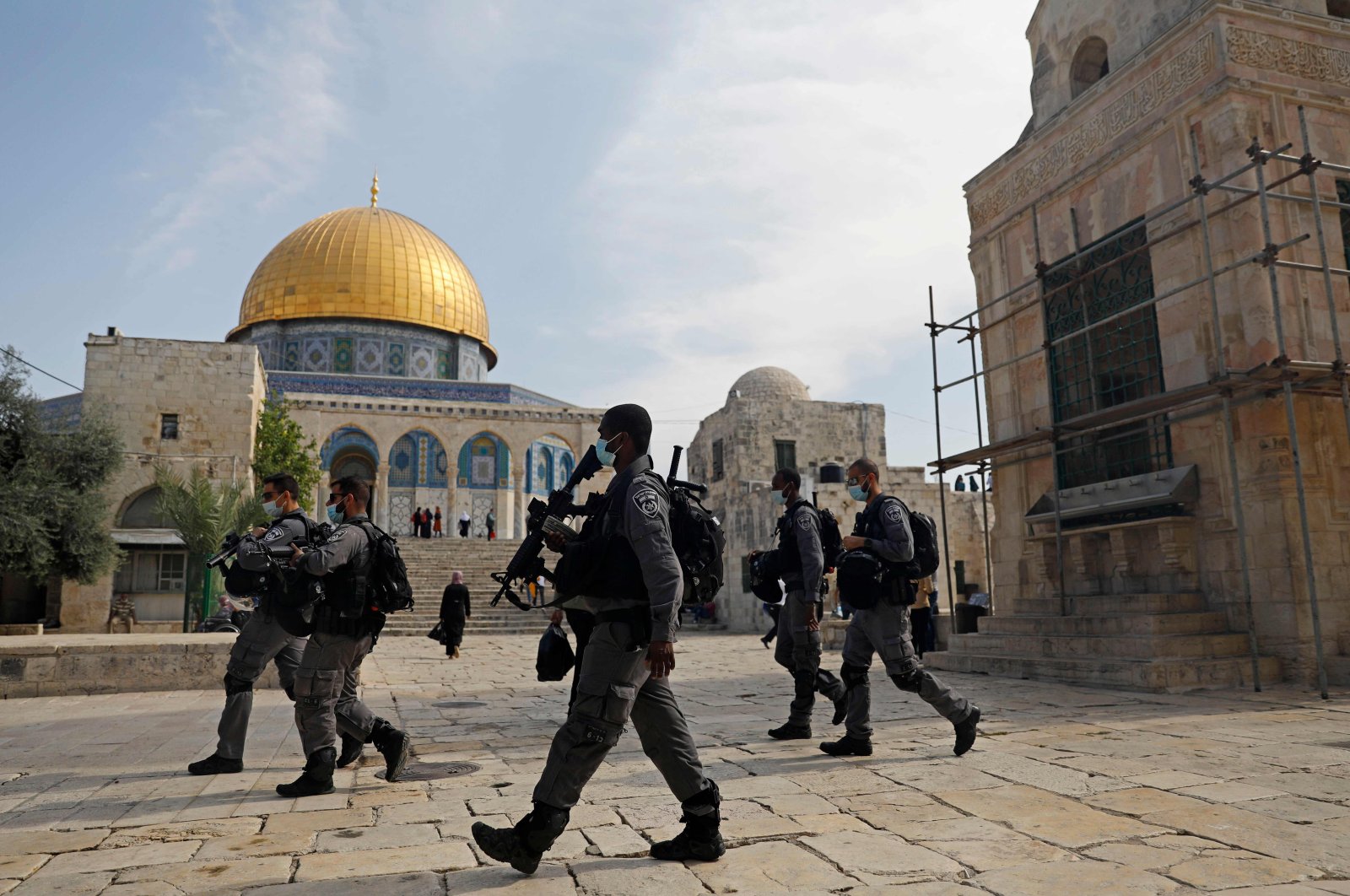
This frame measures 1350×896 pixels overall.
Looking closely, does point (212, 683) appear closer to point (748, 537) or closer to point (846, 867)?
point (846, 867)

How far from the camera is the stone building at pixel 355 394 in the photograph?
18719mm

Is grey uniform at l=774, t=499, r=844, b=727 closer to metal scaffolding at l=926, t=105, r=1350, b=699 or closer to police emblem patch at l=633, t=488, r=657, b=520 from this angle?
police emblem patch at l=633, t=488, r=657, b=520

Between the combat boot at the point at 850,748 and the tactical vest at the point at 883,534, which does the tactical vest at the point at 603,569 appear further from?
the combat boot at the point at 850,748

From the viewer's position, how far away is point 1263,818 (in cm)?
346

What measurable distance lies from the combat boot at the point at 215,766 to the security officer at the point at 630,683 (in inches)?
96.4

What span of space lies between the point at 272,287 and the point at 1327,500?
37486 millimetres

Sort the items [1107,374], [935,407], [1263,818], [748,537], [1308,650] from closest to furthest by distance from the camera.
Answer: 1. [1263,818]
2. [1308,650]
3. [1107,374]
4. [935,407]
5. [748,537]

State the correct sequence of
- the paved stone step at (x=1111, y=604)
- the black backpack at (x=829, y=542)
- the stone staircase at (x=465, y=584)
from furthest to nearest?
the stone staircase at (x=465, y=584) → the paved stone step at (x=1111, y=604) → the black backpack at (x=829, y=542)

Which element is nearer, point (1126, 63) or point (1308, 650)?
point (1308, 650)

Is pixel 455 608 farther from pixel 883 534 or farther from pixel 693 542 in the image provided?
pixel 693 542

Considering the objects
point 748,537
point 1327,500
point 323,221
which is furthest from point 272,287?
point 1327,500

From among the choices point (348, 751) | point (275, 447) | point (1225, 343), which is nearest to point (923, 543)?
point (348, 751)

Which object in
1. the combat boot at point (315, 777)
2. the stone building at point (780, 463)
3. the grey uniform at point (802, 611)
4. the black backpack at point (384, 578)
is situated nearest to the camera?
the combat boot at point (315, 777)

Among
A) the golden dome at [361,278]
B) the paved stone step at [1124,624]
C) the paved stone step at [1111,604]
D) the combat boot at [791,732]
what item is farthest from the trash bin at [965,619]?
the golden dome at [361,278]
